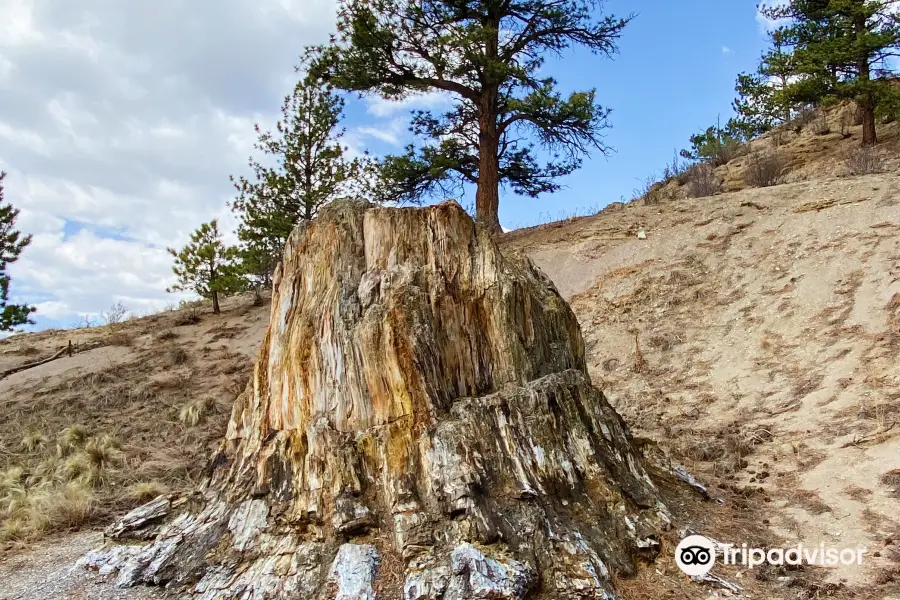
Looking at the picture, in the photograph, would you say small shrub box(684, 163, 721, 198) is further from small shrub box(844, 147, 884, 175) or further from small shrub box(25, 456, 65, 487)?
small shrub box(25, 456, 65, 487)

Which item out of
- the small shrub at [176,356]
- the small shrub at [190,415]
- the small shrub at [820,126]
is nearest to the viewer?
the small shrub at [190,415]

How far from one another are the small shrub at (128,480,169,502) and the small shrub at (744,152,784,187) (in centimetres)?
1630

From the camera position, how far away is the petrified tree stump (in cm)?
398

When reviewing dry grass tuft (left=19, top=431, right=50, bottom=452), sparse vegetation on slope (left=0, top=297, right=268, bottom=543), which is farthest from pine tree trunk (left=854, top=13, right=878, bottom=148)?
dry grass tuft (left=19, top=431, right=50, bottom=452)

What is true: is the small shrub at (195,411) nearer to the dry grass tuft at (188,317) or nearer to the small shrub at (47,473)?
the small shrub at (47,473)

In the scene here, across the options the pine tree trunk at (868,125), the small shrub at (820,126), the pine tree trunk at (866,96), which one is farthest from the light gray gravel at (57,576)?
the small shrub at (820,126)

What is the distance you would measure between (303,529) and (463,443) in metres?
1.31

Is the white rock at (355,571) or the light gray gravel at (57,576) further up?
the white rock at (355,571)

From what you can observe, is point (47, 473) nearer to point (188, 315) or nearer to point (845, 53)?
point (188, 315)

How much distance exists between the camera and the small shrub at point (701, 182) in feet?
58.5

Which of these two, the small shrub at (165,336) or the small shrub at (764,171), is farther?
the small shrub at (764,171)

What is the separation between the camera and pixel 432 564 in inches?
152

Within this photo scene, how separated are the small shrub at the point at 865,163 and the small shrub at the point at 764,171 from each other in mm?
1781

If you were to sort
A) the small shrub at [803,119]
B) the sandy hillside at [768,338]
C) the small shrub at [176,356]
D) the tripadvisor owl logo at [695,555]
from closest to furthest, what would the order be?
1. the tripadvisor owl logo at [695,555]
2. the sandy hillside at [768,338]
3. the small shrub at [176,356]
4. the small shrub at [803,119]
